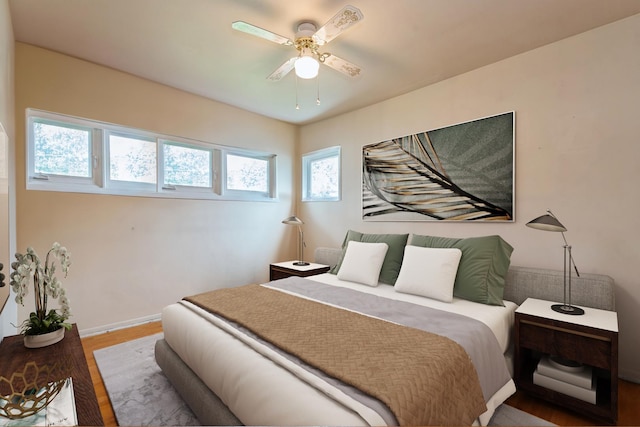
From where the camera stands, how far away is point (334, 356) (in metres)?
1.33

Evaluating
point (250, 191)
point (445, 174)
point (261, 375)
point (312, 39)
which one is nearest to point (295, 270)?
point (250, 191)

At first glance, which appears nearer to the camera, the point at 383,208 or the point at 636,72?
the point at 636,72

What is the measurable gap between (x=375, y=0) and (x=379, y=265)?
2.06 metres

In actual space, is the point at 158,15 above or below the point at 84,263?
above

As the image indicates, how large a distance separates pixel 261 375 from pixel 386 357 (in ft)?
1.78

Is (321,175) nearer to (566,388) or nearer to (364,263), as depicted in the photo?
(364,263)

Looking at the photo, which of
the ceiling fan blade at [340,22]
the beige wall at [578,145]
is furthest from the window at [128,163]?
the beige wall at [578,145]

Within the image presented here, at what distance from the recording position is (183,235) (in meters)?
3.45

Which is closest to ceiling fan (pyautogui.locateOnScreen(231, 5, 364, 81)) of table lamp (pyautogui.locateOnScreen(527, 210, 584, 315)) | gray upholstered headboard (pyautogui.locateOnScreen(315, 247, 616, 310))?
table lamp (pyautogui.locateOnScreen(527, 210, 584, 315))

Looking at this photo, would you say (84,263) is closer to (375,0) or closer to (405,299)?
(405,299)

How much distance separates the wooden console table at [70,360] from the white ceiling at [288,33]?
2.13 m

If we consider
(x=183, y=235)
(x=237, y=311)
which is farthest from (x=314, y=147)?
(x=237, y=311)

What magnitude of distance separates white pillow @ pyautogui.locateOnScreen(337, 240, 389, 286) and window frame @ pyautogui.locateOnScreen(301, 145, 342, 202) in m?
1.24

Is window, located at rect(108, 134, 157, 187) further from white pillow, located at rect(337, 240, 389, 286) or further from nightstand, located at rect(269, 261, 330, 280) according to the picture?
white pillow, located at rect(337, 240, 389, 286)
